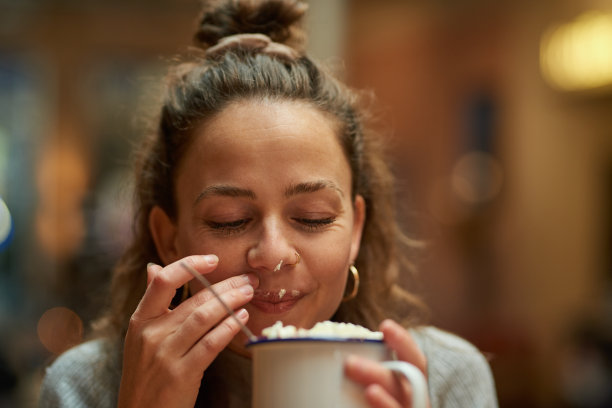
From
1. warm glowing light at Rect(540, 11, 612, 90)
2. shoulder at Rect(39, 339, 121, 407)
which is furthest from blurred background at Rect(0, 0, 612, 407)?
shoulder at Rect(39, 339, 121, 407)

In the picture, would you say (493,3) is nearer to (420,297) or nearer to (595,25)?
(595,25)

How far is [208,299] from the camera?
98 centimetres

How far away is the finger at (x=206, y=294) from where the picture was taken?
977 millimetres

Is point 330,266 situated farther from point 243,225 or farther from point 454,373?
point 454,373

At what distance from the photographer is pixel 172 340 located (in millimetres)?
957

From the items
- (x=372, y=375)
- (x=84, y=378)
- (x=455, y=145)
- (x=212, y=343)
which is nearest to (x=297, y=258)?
(x=212, y=343)

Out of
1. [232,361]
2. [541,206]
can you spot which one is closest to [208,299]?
[232,361]

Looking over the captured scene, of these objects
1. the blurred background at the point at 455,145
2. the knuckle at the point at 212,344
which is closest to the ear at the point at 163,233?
the knuckle at the point at 212,344

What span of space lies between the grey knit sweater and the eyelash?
25 centimetres

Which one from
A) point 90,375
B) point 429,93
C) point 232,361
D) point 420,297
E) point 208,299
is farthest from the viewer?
point 429,93

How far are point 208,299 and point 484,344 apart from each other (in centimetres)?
491

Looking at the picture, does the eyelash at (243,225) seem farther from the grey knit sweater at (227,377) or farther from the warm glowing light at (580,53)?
the warm glowing light at (580,53)

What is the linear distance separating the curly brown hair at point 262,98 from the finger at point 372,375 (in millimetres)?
567

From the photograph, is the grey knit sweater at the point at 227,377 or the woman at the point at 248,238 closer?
the woman at the point at 248,238
